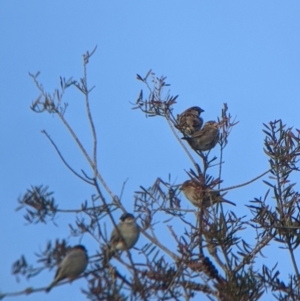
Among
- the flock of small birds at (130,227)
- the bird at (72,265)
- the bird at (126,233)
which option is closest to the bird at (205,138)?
the flock of small birds at (130,227)

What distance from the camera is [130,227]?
22.4 feet

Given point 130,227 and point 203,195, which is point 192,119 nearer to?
point 203,195

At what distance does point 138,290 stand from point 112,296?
0.19 meters

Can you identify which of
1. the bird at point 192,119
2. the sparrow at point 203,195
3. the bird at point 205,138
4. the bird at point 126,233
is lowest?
the bird at point 126,233

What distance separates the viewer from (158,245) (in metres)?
6.96

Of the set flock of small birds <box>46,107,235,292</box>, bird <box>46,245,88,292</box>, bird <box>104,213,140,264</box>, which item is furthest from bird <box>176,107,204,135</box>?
bird <box>46,245,88,292</box>

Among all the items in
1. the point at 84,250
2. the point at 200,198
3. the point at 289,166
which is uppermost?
the point at 289,166

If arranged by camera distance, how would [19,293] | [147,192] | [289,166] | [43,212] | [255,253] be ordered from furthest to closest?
1. [289,166]
2. [255,253]
3. [147,192]
4. [43,212]
5. [19,293]

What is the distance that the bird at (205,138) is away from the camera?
1082cm

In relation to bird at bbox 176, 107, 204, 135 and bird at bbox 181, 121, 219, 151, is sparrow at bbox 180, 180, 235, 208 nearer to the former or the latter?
bird at bbox 181, 121, 219, 151

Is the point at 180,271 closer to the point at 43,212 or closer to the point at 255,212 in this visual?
the point at 43,212

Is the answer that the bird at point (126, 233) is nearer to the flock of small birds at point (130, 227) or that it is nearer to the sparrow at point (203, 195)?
the flock of small birds at point (130, 227)

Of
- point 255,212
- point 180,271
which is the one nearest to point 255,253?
point 255,212

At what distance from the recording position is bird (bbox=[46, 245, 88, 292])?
579cm
